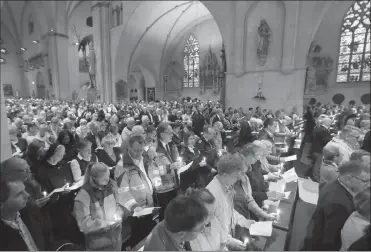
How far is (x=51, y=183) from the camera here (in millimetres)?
2953

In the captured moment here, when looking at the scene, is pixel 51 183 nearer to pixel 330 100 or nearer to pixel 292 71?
pixel 292 71

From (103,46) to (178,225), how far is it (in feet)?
71.5

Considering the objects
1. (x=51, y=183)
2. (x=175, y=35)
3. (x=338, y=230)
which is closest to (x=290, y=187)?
(x=338, y=230)

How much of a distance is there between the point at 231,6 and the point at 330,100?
41.5ft

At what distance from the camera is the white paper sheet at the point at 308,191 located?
2998 mm

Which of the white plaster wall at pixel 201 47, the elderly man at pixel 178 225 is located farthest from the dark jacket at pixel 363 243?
the white plaster wall at pixel 201 47

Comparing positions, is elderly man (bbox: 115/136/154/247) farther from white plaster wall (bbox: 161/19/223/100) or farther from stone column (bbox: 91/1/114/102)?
white plaster wall (bbox: 161/19/223/100)

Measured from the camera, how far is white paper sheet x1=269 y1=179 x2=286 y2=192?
3160 millimetres

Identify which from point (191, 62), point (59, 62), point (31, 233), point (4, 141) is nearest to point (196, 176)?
point (31, 233)

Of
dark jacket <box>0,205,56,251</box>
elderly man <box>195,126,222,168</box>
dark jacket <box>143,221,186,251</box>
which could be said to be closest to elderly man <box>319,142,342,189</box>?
elderly man <box>195,126,222,168</box>

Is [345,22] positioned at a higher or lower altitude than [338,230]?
higher

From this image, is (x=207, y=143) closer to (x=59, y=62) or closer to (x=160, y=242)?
(x=160, y=242)

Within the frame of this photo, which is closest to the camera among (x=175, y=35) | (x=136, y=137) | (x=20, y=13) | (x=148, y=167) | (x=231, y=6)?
(x=136, y=137)

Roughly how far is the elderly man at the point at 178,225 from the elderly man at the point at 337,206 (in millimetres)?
1422
